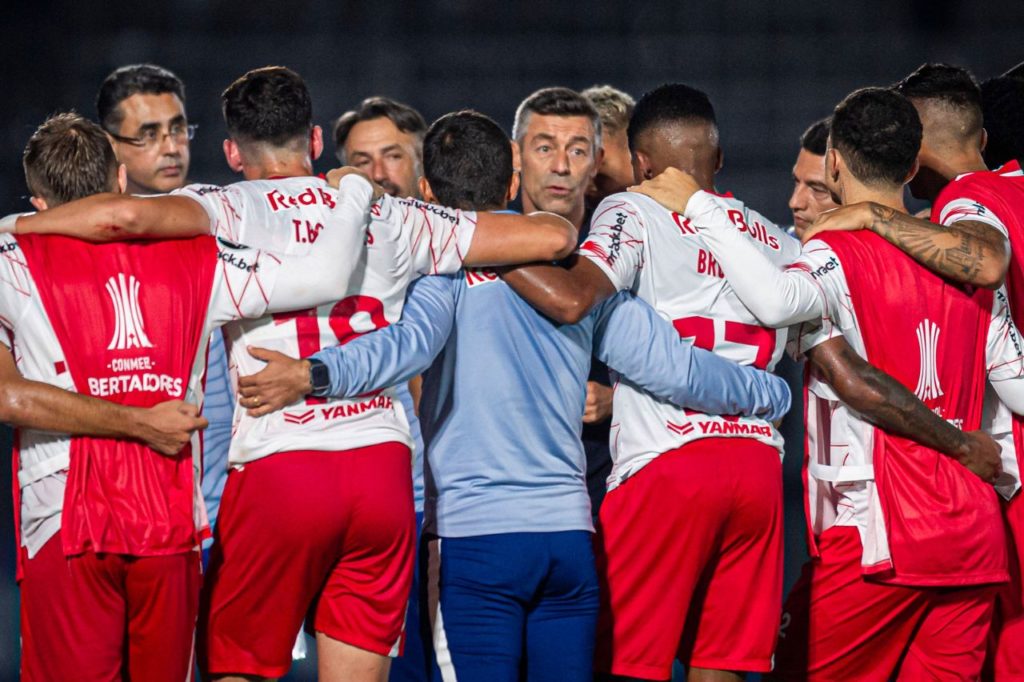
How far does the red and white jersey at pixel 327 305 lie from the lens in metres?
3.24

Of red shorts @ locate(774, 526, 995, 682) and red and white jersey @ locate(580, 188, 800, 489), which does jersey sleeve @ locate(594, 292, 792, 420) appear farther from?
red shorts @ locate(774, 526, 995, 682)

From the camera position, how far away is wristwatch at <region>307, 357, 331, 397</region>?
3.18m

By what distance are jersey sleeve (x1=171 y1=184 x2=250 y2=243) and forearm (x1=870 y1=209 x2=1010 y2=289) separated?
1.68m

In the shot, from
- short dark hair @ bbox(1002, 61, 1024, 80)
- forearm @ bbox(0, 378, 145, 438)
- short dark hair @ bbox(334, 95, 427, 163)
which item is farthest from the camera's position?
short dark hair @ bbox(334, 95, 427, 163)

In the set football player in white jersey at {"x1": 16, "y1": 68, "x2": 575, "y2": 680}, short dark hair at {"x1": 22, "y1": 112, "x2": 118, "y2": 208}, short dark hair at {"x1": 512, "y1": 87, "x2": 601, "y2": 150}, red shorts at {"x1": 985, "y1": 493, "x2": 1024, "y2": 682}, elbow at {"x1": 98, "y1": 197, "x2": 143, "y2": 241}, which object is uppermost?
short dark hair at {"x1": 512, "y1": 87, "x2": 601, "y2": 150}

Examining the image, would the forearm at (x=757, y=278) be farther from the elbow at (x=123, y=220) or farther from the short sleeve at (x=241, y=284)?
the elbow at (x=123, y=220)

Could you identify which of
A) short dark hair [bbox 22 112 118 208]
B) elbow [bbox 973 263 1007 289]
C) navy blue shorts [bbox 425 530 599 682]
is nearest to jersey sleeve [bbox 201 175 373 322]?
short dark hair [bbox 22 112 118 208]

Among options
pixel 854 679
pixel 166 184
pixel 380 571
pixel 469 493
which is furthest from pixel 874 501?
pixel 166 184

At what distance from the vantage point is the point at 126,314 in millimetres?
3086

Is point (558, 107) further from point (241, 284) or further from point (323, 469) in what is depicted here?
point (323, 469)

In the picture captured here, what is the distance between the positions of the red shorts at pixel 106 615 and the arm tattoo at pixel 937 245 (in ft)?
6.59

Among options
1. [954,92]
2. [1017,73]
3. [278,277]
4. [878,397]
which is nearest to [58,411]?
[278,277]

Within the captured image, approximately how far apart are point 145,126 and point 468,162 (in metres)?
2.16

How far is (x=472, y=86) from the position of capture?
765cm
